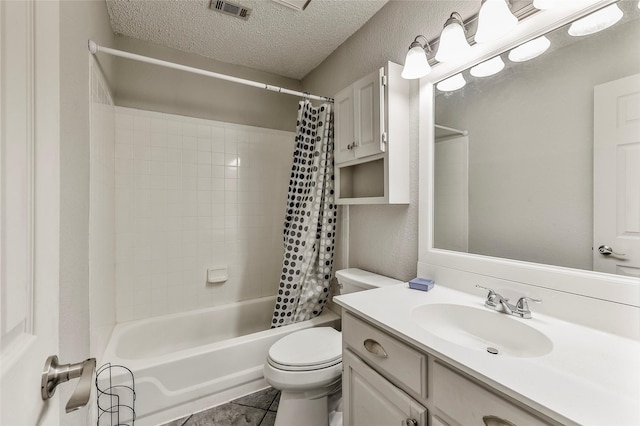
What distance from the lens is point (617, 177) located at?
2.75 ft

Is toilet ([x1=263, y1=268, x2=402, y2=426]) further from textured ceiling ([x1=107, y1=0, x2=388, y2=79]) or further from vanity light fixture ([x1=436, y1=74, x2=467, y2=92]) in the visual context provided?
textured ceiling ([x1=107, y1=0, x2=388, y2=79])

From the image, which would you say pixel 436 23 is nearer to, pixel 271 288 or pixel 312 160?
pixel 312 160

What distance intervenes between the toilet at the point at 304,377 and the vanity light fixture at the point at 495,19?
1521mm

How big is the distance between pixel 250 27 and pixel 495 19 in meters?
1.48

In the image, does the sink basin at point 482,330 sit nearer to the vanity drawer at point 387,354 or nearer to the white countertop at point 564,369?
the white countertop at point 564,369

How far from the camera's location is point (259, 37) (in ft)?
6.34

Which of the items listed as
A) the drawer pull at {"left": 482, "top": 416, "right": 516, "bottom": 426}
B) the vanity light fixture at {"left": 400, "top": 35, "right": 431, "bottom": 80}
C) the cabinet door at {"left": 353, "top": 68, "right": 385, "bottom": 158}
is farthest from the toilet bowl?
the vanity light fixture at {"left": 400, "top": 35, "right": 431, "bottom": 80}

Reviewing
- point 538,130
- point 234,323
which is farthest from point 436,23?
point 234,323

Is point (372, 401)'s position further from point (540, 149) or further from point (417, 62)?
point (417, 62)

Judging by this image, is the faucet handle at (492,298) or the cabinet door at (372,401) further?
the faucet handle at (492,298)

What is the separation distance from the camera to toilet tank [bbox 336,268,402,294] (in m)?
1.50

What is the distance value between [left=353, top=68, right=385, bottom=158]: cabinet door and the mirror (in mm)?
286

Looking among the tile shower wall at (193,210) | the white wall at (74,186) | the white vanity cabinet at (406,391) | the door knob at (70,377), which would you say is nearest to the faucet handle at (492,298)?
the white vanity cabinet at (406,391)

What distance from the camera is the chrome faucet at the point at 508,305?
36.8 inches
